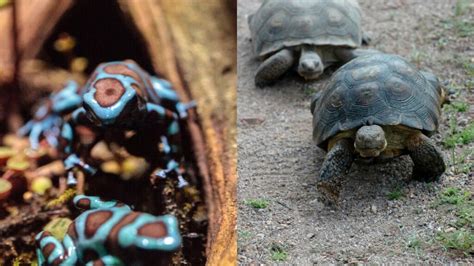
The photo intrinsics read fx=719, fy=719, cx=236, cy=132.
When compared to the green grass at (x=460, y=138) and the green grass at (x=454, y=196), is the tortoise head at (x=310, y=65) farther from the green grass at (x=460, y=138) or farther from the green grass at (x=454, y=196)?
the green grass at (x=454, y=196)

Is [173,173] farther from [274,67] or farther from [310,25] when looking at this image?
[310,25]

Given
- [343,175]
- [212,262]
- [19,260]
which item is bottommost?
[343,175]

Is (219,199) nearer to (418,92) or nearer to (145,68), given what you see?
(145,68)

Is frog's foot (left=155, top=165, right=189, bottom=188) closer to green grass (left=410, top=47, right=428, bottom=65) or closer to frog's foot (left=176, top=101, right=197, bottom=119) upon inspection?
frog's foot (left=176, top=101, right=197, bottom=119)

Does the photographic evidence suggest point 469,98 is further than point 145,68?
Yes

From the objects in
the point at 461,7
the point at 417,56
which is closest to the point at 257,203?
the point at 417,56

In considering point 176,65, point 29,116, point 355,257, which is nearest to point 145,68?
point 176,65
